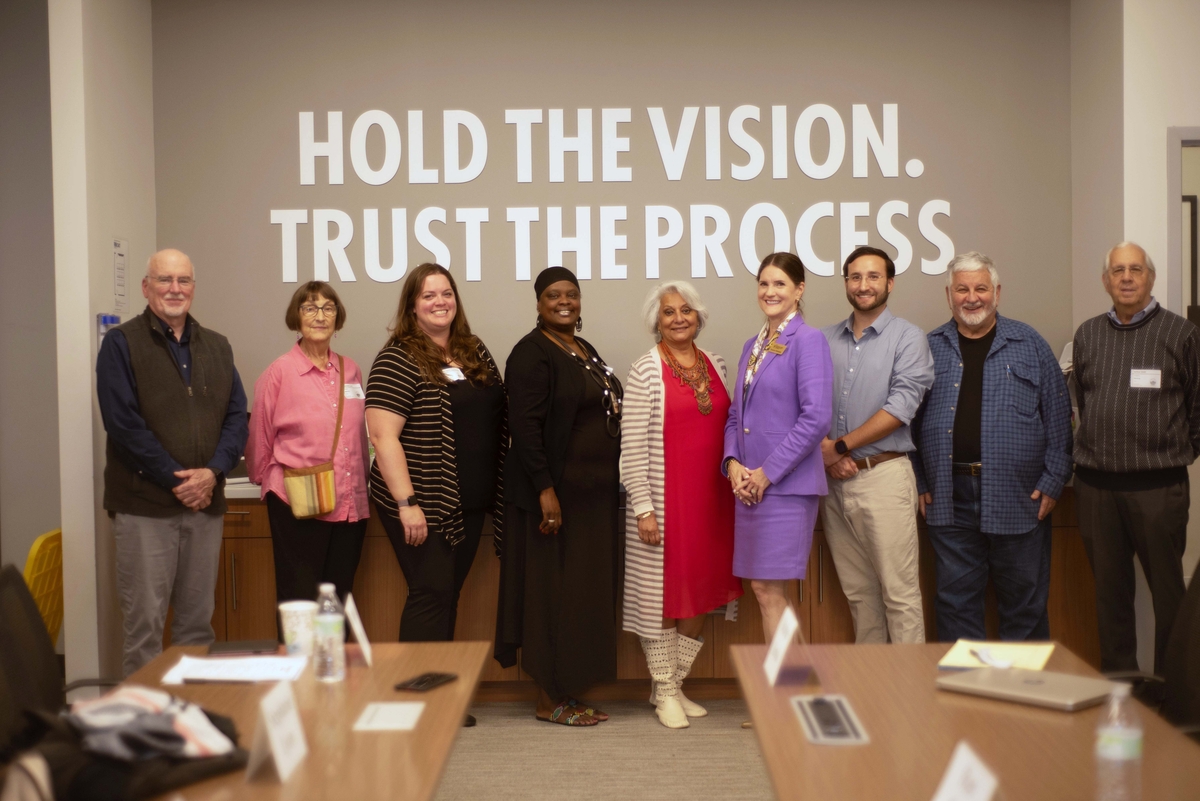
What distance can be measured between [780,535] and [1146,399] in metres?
1.45

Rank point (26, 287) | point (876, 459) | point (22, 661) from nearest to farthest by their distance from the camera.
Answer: point (22, 661) → point (876, 459) → point (26, 287)

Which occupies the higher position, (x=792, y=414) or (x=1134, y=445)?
(x=792, y=414)

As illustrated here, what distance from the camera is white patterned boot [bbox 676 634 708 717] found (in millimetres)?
3760

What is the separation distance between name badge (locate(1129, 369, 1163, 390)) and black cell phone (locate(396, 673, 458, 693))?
2.80m

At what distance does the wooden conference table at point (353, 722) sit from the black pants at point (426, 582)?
4.05 feet

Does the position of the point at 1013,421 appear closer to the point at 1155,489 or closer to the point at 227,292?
the point at 1155,489

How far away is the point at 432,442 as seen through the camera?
3488 millimetres

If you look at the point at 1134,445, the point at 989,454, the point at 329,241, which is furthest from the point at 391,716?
the point at 329,241

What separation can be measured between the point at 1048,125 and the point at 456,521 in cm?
347

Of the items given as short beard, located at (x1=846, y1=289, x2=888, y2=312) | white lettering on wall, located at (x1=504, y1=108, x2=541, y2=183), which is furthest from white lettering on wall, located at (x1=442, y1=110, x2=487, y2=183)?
short beard, located at (x1=846, y1=289, x2=888, y2=312)

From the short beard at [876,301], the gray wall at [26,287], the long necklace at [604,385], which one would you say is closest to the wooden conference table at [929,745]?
the long necklace at [604,385]

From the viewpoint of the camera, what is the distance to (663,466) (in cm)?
358

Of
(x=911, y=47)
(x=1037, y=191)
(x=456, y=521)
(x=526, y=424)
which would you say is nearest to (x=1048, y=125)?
(x=1037, y=191)

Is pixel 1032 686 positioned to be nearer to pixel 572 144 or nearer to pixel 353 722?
pixel 353 722
